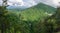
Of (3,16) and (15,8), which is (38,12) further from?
(3,16)

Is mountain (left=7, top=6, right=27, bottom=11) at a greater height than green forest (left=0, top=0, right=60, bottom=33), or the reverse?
mountain (left=7, top=6, right=27, bottom=11)

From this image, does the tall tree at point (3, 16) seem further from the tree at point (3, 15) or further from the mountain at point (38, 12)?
the mountain at point (38, 12)

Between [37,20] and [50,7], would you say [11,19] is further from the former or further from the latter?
[50,7]

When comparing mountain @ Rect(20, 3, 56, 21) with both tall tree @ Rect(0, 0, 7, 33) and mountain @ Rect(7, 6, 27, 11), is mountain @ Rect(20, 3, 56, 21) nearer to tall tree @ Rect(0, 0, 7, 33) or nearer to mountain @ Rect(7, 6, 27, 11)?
mountain @ Rect(7, 6, 27, 11)

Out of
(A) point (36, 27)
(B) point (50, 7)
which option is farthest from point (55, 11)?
(A) point (36, 27)

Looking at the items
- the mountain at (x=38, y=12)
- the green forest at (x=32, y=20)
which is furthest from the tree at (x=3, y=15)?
Answer: the mountain at (x=38, y=12)

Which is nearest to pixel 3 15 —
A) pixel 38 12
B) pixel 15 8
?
pixel 15 8

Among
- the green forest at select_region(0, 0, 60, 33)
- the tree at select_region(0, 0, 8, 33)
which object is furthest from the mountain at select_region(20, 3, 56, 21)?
the tree at select_region(0, 0, 8, 33)
